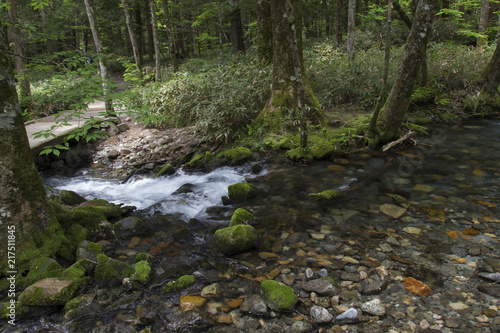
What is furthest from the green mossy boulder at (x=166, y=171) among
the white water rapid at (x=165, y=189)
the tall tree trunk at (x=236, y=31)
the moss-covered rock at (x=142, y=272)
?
the tall tree trunk at (x=236, y=31)

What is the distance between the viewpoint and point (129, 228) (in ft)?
16.1

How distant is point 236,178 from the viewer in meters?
7.58

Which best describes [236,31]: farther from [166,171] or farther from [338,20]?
[166,171]

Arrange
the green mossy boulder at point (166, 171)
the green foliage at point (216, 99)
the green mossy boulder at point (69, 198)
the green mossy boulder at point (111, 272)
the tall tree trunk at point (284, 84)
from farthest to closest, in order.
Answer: the green foliage at point (216, 99) → the tall tree trunk at point (284, 84) → the green mossy boulder at point (166, 171) → the green mossy boulder at point (69, 198) → the green mossy boulder at point (111, 272)

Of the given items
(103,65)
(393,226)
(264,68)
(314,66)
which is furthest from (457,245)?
(103,65)

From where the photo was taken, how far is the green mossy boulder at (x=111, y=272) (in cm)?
355

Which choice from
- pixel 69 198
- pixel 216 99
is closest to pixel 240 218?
pixel 69 198

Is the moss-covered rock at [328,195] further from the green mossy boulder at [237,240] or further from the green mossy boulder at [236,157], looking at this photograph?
the green mossy boulder at [236,157]

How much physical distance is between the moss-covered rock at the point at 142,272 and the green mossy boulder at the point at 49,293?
0.67m

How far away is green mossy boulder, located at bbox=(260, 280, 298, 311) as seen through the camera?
3.04 metres

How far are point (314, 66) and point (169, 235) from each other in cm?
1016

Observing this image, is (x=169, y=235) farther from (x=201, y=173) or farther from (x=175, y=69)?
(x=175, y=69)

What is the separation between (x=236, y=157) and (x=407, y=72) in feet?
16.1

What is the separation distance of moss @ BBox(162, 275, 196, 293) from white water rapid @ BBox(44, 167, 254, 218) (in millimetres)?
2256
